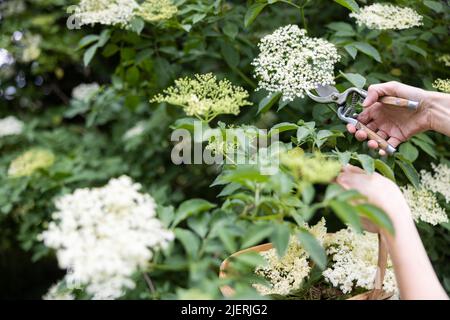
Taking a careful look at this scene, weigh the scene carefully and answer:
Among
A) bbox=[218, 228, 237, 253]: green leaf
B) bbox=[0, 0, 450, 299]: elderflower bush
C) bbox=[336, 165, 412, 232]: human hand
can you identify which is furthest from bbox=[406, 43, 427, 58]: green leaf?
bbox=[218, 228, 237, 253]: green leaf

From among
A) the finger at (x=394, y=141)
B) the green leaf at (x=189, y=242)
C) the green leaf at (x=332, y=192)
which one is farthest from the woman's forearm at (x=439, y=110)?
the green leaf at (x=189, y=242)

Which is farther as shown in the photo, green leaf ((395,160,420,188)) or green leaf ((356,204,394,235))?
green leaf ((395,160,420,188))

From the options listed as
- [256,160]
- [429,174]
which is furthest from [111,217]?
[429,174]

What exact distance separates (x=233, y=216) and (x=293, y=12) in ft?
5.19

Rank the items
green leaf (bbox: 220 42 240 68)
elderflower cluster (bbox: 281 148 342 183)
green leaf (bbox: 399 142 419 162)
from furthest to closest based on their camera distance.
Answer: green leaf (bbox: 220 42 240 68) < green leaf (bbox: 399 142 419 162) < elderflower cluster (bbox: 281 148 342 183)

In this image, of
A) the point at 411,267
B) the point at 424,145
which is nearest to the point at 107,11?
the point at 424,145

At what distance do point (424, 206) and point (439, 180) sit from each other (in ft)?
0.64

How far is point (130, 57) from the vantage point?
203 cm

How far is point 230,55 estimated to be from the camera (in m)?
1.91

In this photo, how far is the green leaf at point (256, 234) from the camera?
84 cm

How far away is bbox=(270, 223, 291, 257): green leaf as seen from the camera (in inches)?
33.0

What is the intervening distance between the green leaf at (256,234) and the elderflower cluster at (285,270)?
0.32 m

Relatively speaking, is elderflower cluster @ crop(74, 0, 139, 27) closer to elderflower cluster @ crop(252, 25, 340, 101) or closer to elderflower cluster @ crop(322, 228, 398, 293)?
elderflower cluster @ crop(252, 25, 340, 101)
